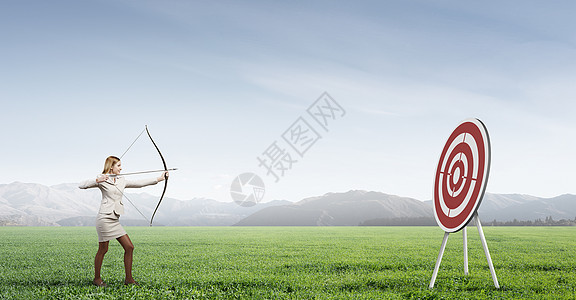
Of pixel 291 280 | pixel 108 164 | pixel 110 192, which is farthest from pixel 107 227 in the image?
pixel 291 280

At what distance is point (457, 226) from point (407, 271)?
3450 mm

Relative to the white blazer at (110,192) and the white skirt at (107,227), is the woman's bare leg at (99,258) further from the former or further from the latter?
the white blazer at (110,192)

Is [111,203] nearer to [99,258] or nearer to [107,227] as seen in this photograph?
[107,227]

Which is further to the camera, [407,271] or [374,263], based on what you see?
[374,263]

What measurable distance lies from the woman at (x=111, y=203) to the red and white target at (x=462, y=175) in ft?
21.3

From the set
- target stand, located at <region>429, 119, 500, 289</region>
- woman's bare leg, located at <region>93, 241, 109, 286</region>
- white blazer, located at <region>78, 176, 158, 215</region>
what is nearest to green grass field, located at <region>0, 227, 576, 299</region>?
woman's bare leg, located at <region>93, 241, 109, 286</region>

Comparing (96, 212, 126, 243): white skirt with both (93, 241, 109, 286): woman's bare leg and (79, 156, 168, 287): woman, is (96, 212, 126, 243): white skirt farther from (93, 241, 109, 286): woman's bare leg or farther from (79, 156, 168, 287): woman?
(93, 241, 109, 286): woman's bare leg

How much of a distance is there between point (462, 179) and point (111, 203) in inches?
300

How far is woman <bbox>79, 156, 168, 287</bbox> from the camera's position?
26.3 feet

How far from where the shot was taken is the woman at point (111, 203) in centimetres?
802

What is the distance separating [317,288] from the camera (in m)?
8.66

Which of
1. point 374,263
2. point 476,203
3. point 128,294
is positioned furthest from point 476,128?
point 128,294

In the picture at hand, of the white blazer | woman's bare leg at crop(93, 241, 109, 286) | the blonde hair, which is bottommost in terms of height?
woman's bare leg at crop(93, 241, 109, 286)

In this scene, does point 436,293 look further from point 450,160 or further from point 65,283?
point 65,283
